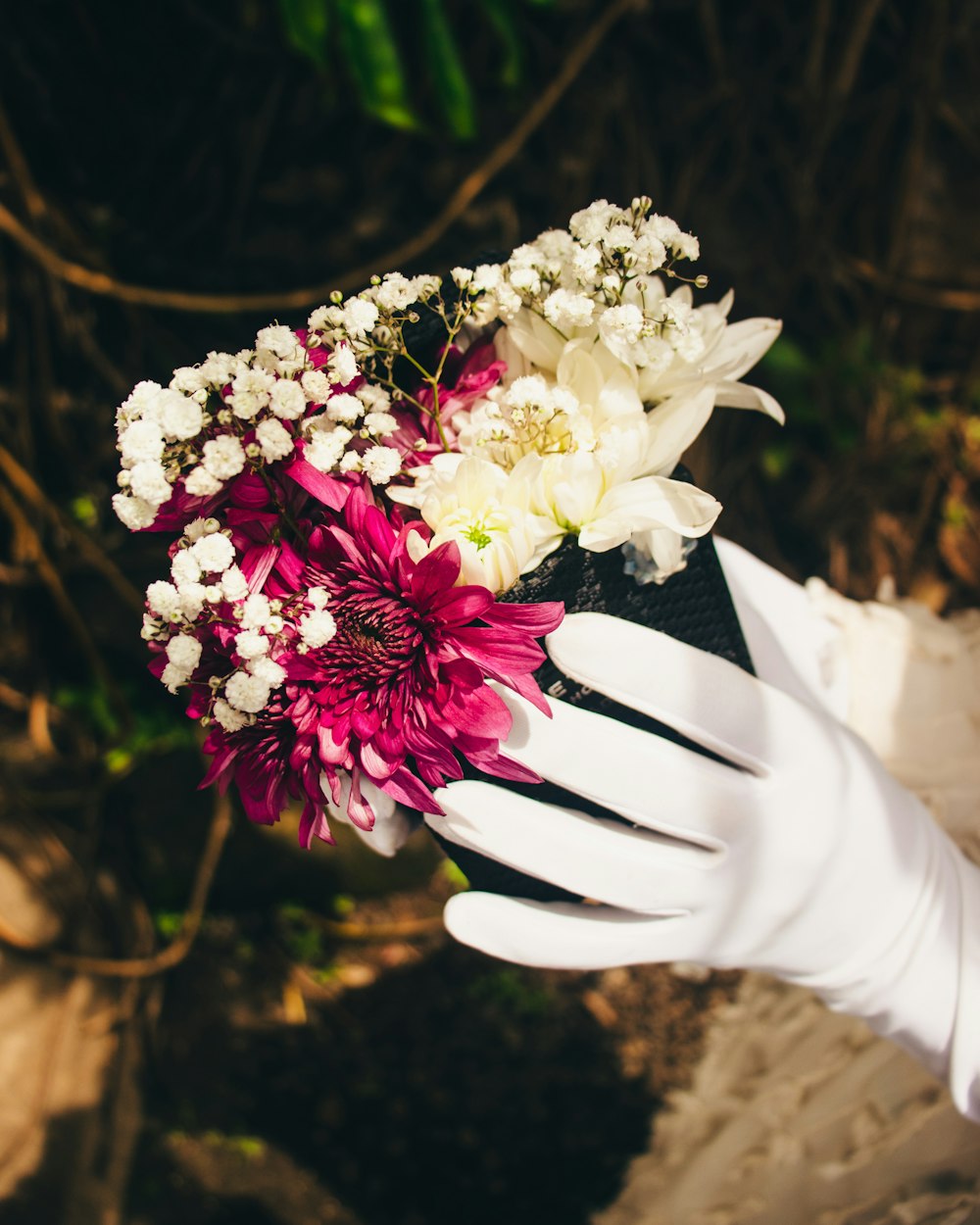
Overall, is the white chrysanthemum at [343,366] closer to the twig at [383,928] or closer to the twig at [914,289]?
the twig at [383,928]

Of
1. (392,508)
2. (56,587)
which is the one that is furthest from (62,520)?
(392,508)

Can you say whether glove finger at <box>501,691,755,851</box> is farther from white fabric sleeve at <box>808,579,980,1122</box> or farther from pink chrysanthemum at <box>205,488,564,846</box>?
white fabric sleeve at <box>808,579,980,1122</box>

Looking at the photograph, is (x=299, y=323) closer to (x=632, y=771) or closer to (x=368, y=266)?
(x=368, y=266)

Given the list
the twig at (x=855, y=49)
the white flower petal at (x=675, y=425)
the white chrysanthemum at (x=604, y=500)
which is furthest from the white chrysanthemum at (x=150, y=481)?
the twig at (x=855, y=49)

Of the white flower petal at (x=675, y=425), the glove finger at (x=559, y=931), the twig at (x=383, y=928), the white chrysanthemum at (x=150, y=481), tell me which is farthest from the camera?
the twig at (x=383, y=928)

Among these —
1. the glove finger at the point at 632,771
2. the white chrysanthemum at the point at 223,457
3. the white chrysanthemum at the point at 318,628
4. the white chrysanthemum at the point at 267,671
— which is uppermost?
the white chrysanthemum at the point at 223,457

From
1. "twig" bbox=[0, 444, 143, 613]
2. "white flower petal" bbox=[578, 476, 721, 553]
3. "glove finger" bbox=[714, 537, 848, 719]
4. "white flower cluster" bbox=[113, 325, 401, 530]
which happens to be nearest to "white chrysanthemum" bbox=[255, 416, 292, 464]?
"white flower cluster" bbox=[113, 325, 401, 530]
